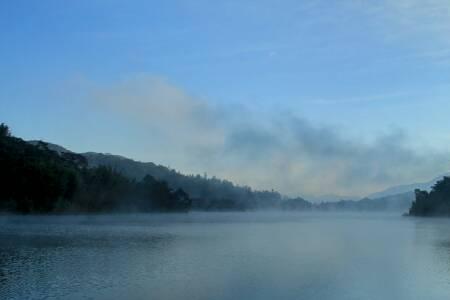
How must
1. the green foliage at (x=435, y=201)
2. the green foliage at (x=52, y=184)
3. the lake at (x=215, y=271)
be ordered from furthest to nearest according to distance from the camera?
the green foliage at (x=435, y=201)
the green foliage at (x=52, y=184)
the lake at (x=215, y=271)

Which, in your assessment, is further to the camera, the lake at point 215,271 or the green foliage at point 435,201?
the green foliage at point 435,201

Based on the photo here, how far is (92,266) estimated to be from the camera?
2605 cm

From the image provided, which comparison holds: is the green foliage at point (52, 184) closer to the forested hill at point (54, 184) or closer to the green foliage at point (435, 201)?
the forested hill at point (54, 184)

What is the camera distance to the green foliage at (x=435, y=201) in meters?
130

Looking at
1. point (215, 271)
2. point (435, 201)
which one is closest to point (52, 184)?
point (215, 271)

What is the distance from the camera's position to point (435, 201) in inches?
5325

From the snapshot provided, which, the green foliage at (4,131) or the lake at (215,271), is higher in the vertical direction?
the green foliage at (4,131)

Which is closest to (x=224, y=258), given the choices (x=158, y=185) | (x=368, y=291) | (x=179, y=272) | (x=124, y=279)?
(x=179, y=272)

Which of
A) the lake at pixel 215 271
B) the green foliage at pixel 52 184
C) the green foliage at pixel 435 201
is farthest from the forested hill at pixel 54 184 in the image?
the green foliage at pixel 435 201

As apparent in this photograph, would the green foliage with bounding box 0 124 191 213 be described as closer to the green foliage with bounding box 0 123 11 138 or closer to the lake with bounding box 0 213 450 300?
the green foliage with bounding box 0 123 11 138

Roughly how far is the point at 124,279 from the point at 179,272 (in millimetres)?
3023

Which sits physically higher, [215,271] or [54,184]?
[54,184]

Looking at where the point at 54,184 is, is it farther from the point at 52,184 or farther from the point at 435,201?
the point at 435,201

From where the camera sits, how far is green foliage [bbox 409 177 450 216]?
130 m
